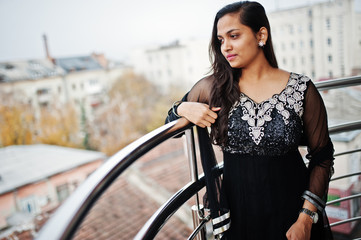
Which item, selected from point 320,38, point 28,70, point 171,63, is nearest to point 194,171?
point 320,38

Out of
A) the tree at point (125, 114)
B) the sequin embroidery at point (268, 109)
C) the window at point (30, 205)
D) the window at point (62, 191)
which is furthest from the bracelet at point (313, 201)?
the tree at point (125, 114)

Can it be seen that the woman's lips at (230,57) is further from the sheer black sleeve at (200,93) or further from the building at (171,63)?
the building at (171,63)

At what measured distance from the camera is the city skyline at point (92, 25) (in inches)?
969

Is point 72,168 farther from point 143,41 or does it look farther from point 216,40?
point 216,40

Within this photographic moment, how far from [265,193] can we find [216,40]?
507 mm

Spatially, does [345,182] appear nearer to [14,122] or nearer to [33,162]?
[33,162]

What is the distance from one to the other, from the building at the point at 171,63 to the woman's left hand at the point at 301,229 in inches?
777

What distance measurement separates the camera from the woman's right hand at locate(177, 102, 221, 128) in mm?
875

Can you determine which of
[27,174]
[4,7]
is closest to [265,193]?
[27,174]

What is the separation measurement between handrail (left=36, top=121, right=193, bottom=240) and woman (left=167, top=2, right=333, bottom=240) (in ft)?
0.95

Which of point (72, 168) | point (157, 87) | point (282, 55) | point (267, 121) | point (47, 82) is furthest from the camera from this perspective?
point (157, 87)

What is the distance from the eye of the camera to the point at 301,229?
912mm

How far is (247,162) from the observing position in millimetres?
919

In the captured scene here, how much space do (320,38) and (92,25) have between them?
67.4 feet
